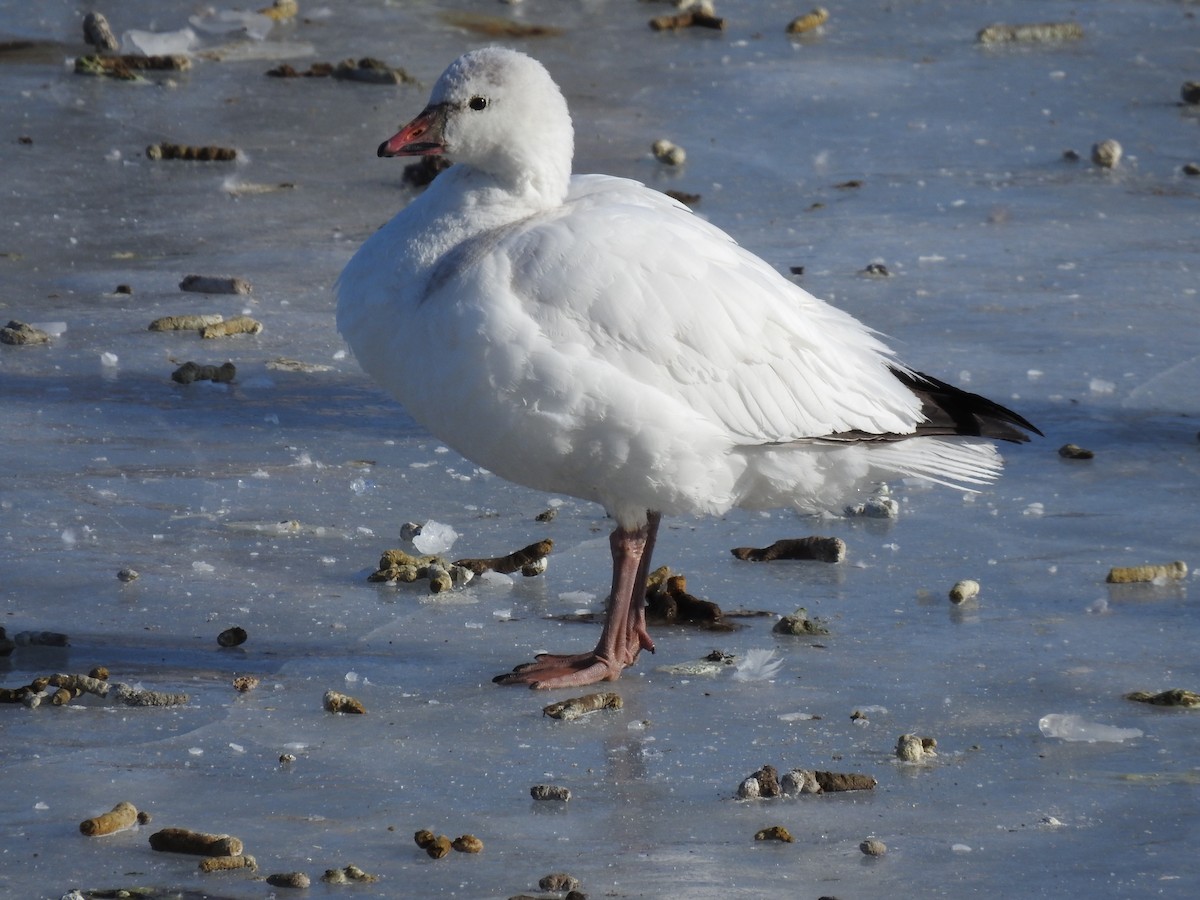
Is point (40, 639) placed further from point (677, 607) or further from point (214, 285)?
point (214, 285)

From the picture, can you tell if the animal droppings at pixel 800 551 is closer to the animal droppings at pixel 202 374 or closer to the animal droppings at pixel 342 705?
the animal droppings at pixel 342 705

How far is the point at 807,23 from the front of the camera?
12281mm

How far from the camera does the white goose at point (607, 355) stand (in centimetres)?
443

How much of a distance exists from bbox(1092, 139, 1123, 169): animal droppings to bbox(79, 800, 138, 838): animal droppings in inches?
283

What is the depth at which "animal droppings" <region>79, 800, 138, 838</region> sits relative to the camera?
361 cm

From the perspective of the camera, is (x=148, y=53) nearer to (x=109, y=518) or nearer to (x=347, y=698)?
(x=109, y=518)

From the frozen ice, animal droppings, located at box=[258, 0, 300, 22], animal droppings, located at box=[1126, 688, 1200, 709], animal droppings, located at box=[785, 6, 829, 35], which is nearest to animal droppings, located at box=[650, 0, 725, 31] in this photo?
animal droppings, located at box=[785, 6, 829, 35]

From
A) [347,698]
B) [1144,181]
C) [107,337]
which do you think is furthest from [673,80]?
[347,698]

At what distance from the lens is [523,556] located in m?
5.20

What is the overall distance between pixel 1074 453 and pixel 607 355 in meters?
2.22

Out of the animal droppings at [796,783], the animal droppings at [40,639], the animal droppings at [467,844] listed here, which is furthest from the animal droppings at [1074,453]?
the animal droppings at [40,639]

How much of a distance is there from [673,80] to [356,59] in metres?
1.88

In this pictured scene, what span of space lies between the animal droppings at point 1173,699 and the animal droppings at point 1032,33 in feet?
27.5

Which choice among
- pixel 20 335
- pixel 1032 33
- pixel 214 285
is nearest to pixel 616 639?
pixel 20 335
